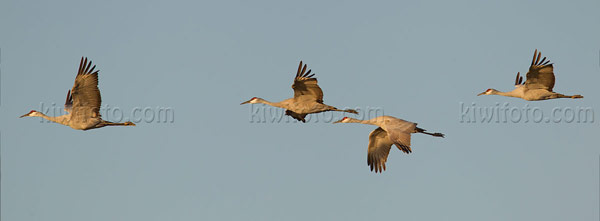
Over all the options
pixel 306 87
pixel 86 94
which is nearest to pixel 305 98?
pixel 306 87

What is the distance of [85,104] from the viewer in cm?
2781

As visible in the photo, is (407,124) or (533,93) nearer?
(407,124)

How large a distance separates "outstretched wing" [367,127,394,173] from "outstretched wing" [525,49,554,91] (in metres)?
4.35

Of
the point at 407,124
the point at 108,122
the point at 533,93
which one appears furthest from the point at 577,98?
the point at 108,122

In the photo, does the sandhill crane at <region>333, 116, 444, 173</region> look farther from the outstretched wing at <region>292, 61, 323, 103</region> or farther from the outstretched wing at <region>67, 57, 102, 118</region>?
the outstretched wing at <region>67, 57, 102, 118</region>

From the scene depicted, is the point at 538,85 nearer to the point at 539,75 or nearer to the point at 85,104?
the point at 539,75

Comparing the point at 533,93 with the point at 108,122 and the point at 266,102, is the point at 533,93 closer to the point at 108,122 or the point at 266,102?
A: the point at 266,102

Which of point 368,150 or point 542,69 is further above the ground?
point 542,69

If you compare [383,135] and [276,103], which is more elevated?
[276,103]

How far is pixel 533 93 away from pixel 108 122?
11929 millimetres

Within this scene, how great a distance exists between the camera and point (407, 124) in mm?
27328

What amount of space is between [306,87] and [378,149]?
115 inches

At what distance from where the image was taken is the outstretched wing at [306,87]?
89.8 feet

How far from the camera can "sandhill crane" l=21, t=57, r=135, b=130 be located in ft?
90.3
